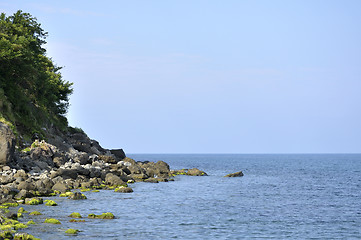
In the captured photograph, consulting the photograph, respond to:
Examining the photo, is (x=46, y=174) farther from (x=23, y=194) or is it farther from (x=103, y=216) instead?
(x=103, y=216)

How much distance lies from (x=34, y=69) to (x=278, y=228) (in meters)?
52.5

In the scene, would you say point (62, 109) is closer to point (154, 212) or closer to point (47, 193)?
point (47, 193)

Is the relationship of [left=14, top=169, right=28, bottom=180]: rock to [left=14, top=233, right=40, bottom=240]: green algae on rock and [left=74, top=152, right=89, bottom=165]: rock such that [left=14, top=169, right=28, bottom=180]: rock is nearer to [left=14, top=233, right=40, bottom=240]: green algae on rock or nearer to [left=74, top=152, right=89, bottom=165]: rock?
[left=74, top=152, right=89, bottom=165]: rock

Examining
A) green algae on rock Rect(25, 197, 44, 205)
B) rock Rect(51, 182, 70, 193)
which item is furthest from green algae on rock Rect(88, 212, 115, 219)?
rock Rect(51, 182, 70, 193)

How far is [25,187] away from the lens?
43.5m

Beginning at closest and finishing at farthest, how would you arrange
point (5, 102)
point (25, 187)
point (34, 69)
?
1. point (25, 187)
2. point (5, 102)
3. point (34, 69)

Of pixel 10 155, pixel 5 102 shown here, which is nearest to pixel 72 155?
pixel 5 102

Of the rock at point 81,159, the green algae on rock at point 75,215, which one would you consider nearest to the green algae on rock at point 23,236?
the green algae on rock at point 75,215

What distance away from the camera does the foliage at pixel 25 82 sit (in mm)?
68644

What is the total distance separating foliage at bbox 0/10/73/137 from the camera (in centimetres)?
6864

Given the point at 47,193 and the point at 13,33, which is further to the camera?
the point at 13,33

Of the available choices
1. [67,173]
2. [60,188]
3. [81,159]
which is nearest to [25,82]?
[81,159]

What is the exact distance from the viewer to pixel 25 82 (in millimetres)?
79312

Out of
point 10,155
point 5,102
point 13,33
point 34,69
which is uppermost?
point 13,33
